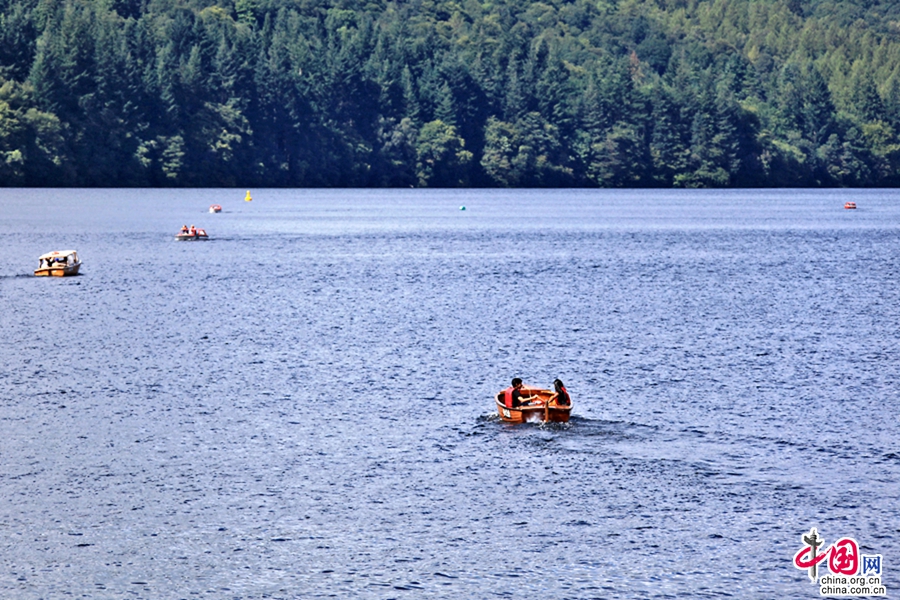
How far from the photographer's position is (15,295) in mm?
94625

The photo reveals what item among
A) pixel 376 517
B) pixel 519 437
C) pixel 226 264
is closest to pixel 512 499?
pixel 376 517

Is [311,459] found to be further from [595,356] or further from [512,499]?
[595,356]

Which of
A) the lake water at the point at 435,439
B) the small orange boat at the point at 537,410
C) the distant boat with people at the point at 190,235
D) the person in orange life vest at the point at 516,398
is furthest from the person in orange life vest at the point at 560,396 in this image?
the distant boat with people at the point at 190,235

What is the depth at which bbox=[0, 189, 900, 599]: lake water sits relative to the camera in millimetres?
34406

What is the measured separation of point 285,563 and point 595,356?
35530 millimetres

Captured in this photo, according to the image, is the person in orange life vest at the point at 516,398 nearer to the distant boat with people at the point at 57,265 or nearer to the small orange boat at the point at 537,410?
the small orange boat at the point at 537,410

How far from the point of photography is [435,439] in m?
47.9

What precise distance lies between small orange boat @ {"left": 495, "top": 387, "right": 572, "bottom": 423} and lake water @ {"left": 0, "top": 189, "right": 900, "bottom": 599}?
0.50 metres

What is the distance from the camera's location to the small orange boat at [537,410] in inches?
1937

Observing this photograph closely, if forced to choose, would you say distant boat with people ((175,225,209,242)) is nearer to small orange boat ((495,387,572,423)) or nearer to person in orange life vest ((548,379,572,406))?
small orange boat ((495,387,572,423))

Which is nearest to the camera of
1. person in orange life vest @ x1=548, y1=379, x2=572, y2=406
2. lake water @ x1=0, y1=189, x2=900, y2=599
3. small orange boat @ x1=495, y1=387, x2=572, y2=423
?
lake water @ x1=0, y1=189, x2=900, y2=599

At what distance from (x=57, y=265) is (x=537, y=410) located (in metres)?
68.1

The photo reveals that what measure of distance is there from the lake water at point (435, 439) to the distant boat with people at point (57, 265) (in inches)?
96.3

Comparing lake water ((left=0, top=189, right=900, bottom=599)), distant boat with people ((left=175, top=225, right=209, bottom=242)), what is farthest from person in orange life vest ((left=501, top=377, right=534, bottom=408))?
distant boat with people ((left=175, top=225, right=209, bottom=242))
